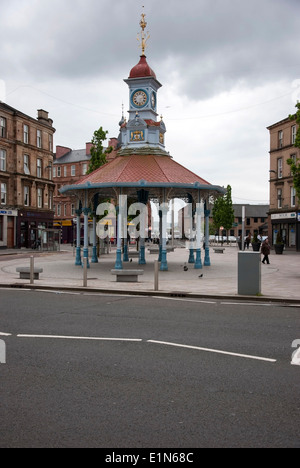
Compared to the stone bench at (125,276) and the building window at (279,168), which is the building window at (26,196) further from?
the stone bench at (125,276)

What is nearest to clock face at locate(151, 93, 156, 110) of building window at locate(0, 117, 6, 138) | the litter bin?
the litter bin

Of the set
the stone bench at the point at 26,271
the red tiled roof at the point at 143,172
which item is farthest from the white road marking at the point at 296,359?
the red tiled roof at the point at 143,172

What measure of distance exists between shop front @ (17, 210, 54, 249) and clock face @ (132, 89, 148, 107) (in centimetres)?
2571

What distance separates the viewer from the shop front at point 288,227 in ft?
151

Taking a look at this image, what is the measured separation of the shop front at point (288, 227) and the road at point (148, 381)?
3792 cm

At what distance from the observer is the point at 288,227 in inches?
1922

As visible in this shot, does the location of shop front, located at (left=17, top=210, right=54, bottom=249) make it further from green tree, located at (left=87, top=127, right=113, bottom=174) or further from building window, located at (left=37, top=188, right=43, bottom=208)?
green tree, located at (left=87, top=127, right=113, bottom=174)

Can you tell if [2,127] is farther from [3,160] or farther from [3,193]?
[3,193]

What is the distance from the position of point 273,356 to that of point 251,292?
6.51m

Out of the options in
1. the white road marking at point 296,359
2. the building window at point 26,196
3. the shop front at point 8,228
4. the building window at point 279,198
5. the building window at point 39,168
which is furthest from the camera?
the building window at point 39,168

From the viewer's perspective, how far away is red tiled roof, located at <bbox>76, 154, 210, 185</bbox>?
71.4ft

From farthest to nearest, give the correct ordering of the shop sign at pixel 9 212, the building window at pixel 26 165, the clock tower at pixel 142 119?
the building window at pixel 26 165 → the shop sign at pixel 9 212 → the clock tower at pixel 142 119

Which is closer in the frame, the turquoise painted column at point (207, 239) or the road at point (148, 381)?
the road at point (148, 381)

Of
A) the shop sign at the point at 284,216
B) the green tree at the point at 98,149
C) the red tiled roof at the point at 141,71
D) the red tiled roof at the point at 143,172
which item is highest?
the red tiled roof at the point at 141,71
